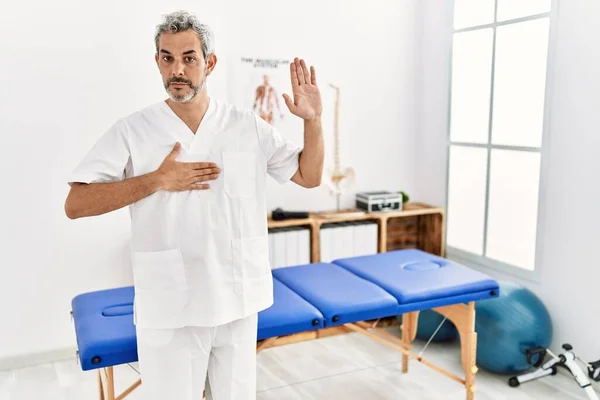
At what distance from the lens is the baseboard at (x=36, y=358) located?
10.3ft

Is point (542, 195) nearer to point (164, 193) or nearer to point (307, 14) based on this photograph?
point (307, 14)

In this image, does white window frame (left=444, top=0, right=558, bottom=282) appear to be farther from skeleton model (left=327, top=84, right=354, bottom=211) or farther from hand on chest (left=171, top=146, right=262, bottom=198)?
hand on chest (left=171, top=146, right=262, bottom=198)

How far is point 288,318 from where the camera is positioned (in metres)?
2.22

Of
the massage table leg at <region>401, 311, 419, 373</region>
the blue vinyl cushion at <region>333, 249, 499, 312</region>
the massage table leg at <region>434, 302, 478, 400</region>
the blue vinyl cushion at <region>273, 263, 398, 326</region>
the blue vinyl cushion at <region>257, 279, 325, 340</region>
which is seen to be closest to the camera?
the blue vinyl cushion at <region>257, 279, 325, 340</region>

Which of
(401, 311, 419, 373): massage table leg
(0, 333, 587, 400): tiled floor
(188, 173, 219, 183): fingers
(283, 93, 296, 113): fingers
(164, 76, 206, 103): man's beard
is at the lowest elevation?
(0, 333, 587, 400): tiled floor

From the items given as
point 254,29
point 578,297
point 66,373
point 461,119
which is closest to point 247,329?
point 66,373

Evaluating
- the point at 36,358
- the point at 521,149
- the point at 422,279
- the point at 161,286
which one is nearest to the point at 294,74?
the point at 161,286

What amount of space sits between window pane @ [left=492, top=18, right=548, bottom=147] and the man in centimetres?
189

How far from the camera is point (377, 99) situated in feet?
12.9

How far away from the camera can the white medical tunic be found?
1713mm

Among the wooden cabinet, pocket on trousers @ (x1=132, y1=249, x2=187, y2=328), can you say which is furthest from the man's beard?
the wooden cabinet

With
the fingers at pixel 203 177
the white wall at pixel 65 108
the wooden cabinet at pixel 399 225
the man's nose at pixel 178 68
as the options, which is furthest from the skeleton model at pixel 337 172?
the man's nose at pixel 178 68

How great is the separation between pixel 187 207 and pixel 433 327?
7.03ft

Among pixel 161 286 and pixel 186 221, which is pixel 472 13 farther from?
pixel 161 286
